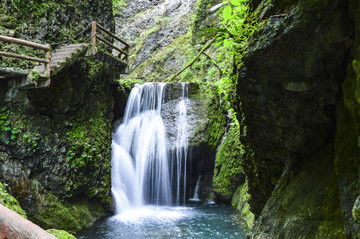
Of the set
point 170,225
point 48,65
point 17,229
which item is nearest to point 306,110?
point 17,229

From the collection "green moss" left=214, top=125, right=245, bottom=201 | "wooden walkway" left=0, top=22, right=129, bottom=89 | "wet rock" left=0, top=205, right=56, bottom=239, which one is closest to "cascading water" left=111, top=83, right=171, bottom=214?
"green moss" left=214, top=125, right=245, bottom=201

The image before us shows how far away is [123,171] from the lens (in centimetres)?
1244

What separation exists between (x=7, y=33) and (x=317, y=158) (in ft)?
29.7

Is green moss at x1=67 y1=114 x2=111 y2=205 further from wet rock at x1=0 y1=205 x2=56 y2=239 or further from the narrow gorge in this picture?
wet rock at x1=0 y1=205 x2=56 y2=239

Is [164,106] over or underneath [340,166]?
over

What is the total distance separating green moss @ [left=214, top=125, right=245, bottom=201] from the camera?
11.4m

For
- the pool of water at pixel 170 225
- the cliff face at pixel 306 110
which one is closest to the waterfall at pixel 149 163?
the pool of water at pixel 170 225

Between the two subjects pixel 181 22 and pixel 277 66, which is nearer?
pixel 277 66

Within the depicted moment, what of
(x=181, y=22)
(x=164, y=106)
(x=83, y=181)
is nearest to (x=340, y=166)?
(x=83, y=181)

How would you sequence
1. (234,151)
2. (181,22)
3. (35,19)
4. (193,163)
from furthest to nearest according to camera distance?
(181,22), (193,163), (234,151), (35,19)

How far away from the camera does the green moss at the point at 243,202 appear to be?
29.9ft

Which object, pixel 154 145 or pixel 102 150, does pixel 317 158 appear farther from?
pixel 154 145

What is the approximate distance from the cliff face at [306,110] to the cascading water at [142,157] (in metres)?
9.07

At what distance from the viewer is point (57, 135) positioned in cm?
904
